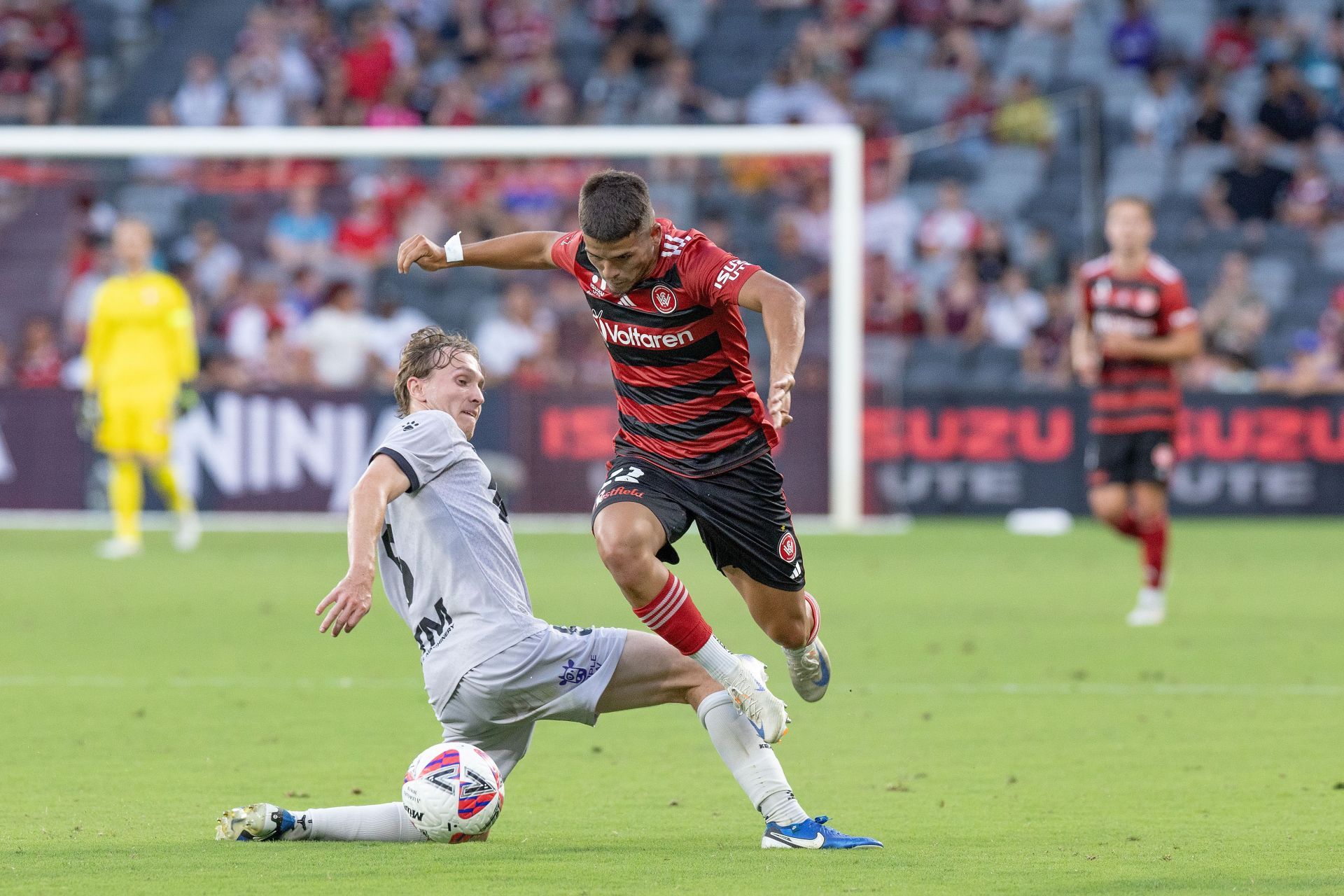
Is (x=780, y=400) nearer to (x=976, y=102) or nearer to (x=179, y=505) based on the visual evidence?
(x=179, y=505)

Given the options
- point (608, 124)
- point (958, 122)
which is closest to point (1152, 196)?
point (958, 122)

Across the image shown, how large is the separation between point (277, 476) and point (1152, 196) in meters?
9.92

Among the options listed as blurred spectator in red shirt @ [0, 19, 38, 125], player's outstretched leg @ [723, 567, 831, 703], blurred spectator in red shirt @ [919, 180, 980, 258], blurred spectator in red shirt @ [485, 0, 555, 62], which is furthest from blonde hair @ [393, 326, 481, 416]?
blurred spectator in red shirt @ [0, 19, 38, 125]

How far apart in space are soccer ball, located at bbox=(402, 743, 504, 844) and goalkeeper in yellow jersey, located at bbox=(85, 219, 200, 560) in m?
9.92

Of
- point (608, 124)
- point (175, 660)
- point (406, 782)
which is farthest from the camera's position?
point (608, 124)

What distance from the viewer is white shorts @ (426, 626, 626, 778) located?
5.04 metres

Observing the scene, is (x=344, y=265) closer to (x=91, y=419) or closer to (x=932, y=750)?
(x=91, y=419)

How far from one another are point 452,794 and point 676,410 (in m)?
1.58

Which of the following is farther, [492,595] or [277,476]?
[277,476]

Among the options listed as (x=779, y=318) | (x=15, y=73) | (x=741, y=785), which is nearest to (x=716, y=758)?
(x=741, y=785)

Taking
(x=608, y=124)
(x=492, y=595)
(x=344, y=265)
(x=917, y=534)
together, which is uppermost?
(x=608, y=124)

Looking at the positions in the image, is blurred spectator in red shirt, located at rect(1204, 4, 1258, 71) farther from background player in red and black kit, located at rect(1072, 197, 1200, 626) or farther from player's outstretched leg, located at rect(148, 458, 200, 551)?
player's outstretched leg, located at rect(148, 458, 200, 551)

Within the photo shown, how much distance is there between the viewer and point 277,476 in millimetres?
17453

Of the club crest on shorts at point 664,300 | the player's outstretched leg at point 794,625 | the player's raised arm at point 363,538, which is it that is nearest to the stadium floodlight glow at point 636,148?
the player's outstretched leg at point 794,625
